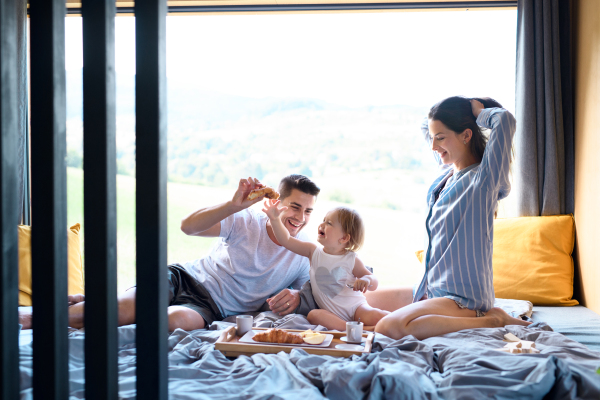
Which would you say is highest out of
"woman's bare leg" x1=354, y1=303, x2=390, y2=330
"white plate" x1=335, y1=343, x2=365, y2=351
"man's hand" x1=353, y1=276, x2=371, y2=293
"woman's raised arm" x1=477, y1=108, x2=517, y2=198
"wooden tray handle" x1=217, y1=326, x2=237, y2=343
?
"woman's raised arm" x1=477, y1=108, x2=517, y2=198

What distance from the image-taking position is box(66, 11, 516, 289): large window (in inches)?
153

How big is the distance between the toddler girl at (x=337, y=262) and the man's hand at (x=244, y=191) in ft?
0.40

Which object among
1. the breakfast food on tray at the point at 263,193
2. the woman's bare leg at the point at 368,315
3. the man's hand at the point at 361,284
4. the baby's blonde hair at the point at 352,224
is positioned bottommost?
the woman's bare leg at the point at 368,315

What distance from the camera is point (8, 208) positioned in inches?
34.9

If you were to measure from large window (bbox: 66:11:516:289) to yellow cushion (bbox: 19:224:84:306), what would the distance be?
117 centimetres

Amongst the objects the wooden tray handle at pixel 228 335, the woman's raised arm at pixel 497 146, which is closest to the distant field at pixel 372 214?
the woman's raised arm at pixel 497 146

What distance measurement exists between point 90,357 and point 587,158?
2661 mm

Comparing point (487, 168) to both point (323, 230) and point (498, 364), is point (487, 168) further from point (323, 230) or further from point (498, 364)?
point (498, 364)

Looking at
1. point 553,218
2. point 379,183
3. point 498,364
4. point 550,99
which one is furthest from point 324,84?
point 498,364

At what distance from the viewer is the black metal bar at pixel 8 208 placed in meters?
0.86

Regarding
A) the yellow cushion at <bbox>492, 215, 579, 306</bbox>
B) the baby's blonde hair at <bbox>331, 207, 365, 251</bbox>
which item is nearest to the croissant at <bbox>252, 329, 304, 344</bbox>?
the baby's blonde hair at <bbox>331, 207, 365, 251</bbox>

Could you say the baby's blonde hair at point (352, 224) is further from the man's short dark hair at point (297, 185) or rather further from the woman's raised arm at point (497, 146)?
the woman's raised arm at point (497, 146)

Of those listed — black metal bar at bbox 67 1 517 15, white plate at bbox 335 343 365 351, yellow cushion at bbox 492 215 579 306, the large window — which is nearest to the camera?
white plate at bbox 335 343 365 351

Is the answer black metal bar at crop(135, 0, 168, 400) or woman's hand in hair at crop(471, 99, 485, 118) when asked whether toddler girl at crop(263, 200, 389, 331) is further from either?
black metal bar at crop(135, 0, 168, 400)
